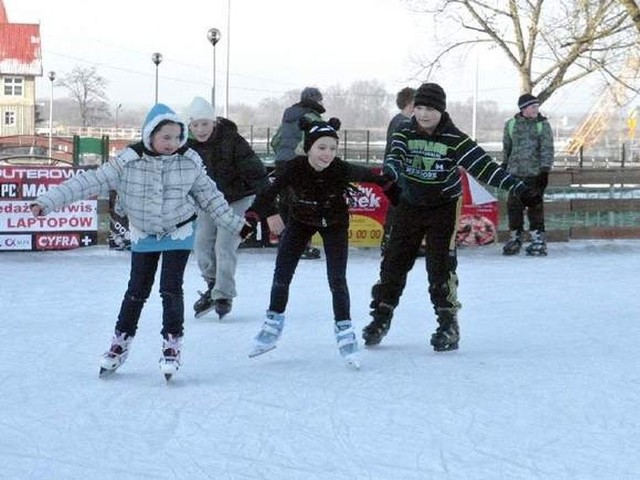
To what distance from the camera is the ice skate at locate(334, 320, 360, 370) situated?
17.0 ft

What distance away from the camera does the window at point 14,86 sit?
61.2 meters

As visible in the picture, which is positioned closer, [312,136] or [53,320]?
[312,136]

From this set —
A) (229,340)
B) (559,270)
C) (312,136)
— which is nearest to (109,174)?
(312,136)

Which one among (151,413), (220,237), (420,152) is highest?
(420,152)

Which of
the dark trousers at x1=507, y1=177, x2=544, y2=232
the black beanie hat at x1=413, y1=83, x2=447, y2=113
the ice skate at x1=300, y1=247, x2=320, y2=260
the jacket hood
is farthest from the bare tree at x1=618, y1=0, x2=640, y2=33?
the jacket hood

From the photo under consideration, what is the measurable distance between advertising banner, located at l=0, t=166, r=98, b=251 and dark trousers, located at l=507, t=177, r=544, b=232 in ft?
13.3

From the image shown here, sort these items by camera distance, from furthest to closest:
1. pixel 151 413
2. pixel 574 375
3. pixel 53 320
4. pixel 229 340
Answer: pixel 53 320
pixel 229 340
pixel 574 375
pixel 151 413

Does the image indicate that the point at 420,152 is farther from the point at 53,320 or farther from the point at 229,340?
the point at 53,320

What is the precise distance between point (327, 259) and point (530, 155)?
5.59 metres

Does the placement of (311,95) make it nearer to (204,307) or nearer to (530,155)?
(530,155)

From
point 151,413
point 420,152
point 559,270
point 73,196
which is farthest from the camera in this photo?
point 559,270

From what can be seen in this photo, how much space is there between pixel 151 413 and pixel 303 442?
73 centimetres

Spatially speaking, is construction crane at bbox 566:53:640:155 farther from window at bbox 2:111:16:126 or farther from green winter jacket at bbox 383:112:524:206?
window at bbox 2:111:16:126

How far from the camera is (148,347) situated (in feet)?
18.7
